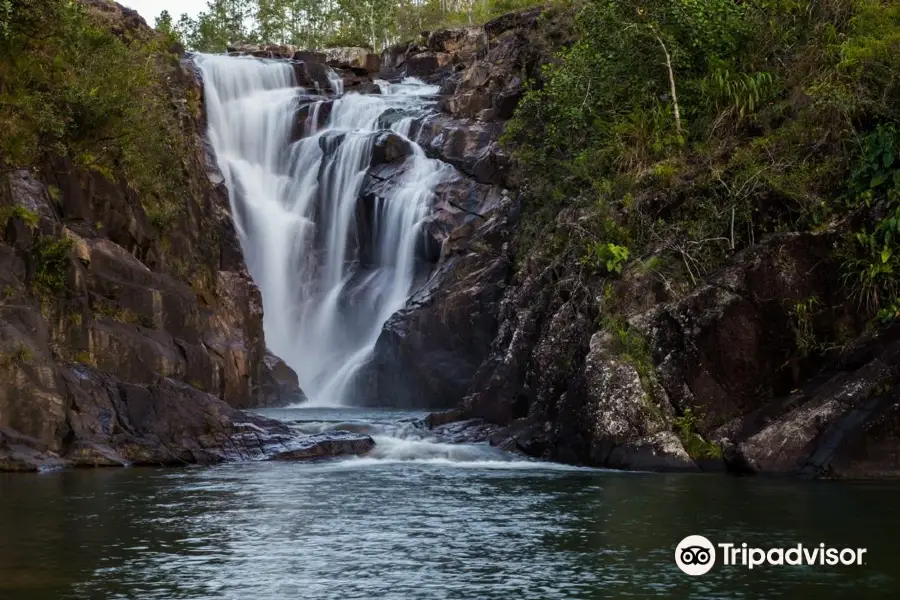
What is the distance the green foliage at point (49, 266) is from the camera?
24.2 m

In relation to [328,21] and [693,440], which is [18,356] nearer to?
[693,440]

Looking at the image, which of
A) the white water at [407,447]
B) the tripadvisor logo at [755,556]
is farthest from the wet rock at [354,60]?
the tripadvisor logo at [755,556]

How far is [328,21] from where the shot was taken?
339 feet

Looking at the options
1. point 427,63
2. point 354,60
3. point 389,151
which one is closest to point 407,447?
point 389,151

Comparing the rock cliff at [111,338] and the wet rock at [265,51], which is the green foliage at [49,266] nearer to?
the rock cliff at [111,338]

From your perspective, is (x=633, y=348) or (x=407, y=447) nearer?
(x=633, y=348)

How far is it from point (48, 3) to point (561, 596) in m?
24.5

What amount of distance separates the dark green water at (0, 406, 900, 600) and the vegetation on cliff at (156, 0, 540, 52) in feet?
192

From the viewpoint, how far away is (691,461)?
69.0ft

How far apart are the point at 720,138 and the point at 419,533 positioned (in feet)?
54.6

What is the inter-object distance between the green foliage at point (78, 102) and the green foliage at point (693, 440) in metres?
17.7

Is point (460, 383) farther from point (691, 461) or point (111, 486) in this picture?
point (111, 486)

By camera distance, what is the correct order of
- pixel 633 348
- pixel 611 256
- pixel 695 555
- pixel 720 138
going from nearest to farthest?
pixel 695 555 < pixel 633 348 < pixel 611 256 < pixel 720 138

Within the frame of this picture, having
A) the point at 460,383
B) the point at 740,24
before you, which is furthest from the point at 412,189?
the point at 740,24
